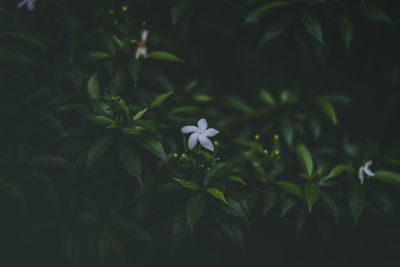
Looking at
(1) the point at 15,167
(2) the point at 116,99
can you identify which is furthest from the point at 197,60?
(1) the point at 15,167

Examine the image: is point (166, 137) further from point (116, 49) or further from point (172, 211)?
point (116, 49)

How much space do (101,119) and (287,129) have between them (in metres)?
1.04

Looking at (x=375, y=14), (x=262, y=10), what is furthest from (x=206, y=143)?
(x=375, y=14)

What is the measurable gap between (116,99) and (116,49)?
49cm

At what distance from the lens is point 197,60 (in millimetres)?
2184

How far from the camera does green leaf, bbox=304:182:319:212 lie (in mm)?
1411

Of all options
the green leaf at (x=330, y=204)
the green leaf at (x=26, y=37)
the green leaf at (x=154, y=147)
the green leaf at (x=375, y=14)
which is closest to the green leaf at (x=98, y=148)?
the green leaf at (x=154, y=147)

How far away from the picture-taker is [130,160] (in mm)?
1328

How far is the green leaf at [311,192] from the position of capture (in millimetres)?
1411

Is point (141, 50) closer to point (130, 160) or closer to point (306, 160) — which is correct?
point (130, 160)

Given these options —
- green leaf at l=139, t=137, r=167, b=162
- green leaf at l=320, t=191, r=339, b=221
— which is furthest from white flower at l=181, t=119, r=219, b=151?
green leaf at l=320, t=191, r=339, b=221

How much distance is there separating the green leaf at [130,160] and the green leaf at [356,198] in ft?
3.13

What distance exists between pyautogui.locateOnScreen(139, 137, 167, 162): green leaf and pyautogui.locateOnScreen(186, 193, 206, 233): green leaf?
23cm

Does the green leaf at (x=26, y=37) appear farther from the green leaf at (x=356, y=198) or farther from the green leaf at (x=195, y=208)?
the green leaf at (x=356, y=198)
